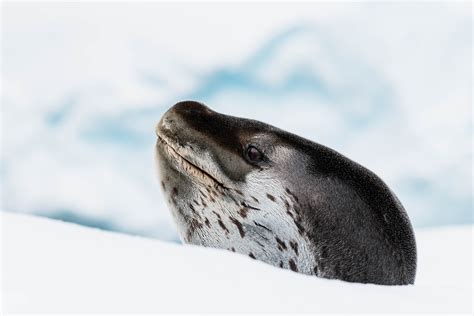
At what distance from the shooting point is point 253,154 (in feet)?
15.1

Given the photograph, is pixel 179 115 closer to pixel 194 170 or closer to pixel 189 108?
pixel 189 108

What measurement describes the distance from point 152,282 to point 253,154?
1928mm

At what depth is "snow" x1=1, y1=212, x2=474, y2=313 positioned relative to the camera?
260 cm

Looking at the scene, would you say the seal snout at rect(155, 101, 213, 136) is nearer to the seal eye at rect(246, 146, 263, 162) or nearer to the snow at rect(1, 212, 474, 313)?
the seal eye at rect(246, 146, 263, 162)

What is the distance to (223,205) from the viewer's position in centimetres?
457

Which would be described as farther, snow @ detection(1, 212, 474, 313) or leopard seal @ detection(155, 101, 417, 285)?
leopard seal @ detection(155, 101, 417, 285)

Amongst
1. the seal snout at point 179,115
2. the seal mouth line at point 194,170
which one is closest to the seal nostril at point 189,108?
the seal snout at point 179,115

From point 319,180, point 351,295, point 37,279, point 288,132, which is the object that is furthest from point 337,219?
point 37,279

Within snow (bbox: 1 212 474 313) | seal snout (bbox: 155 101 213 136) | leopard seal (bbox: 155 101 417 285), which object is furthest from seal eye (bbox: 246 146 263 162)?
snow (bbox: 1 212 474 313)

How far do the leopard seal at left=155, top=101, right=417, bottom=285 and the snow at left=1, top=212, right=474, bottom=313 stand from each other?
100 cm

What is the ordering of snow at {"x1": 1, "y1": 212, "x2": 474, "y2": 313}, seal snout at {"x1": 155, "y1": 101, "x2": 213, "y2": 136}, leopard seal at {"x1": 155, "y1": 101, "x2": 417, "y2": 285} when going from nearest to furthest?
snow at {"x1": 1, "y1": 212, "x2": 474, "y2": 313}, leopard seal at {"x1": 155, "y1": 101, "x2": 417, "y2": 285}, seal snout at {"x1": 155, "y1": 101, "x2": 213, "y2": 136}

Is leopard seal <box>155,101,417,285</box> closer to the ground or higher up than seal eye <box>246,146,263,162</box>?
closer to the ground

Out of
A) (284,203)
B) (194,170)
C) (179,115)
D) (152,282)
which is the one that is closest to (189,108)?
(179,115)

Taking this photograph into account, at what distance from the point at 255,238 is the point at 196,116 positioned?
0.82 meters
